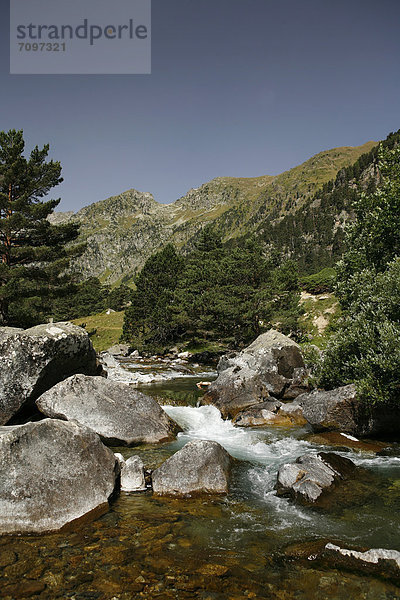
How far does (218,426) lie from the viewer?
66.8 feet

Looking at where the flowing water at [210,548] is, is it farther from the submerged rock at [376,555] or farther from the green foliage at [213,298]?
the green foliage at [213,298]

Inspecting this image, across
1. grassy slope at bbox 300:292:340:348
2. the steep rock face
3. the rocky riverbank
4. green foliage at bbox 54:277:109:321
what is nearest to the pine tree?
the rocky riverbank

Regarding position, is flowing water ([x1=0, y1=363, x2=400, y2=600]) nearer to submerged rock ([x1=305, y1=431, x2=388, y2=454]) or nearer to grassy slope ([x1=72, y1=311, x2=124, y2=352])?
submerged rock ([x1=305, y1=431, x2=388, y2=454])

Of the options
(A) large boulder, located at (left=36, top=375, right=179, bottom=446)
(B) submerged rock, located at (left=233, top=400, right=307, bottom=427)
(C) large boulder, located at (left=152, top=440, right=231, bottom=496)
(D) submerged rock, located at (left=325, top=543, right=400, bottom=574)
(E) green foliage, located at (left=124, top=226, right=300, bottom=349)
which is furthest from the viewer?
(E) green foliage, located at (left=124, top=226, right=300, bottom=349)

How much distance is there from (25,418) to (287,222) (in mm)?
165635

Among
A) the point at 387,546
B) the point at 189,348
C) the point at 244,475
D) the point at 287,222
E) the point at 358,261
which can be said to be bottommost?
the point at 189,348

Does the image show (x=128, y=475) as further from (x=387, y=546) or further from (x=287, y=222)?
(x=287, y=222)

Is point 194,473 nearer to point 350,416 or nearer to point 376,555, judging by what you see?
point 376,555

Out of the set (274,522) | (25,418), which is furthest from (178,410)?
(274,522)

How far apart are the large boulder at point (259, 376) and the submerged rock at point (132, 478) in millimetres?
10866

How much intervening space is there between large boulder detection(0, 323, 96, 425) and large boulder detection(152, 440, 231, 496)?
772 centimetres

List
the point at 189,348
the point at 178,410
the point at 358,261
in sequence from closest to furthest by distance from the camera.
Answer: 1. the point at 178,410
2. the point at 358,261
3. the point at 189,348

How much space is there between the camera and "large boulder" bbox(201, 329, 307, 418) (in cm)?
2270

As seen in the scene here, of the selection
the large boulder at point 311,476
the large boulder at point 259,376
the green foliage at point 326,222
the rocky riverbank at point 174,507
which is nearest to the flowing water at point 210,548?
the rocky riverbank at point 174,507
